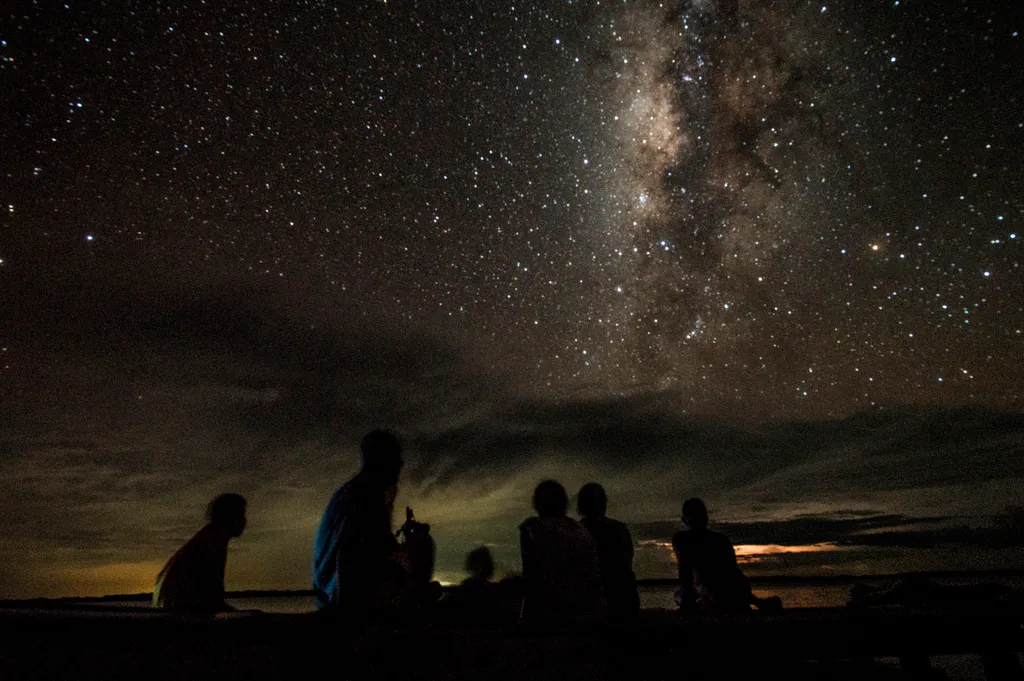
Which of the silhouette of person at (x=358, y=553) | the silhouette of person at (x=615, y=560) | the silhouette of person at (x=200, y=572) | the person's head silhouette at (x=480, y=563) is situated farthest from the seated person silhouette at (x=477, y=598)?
the silhouette of person at (x=358, y=553)

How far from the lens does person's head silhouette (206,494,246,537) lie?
395 centimetres

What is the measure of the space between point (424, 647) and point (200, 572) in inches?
90.7

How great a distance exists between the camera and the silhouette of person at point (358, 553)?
2541 millimetres

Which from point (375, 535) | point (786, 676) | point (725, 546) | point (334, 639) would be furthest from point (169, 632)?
point (725, 546)

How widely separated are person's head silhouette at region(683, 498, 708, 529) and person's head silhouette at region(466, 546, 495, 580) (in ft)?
→ 7.82

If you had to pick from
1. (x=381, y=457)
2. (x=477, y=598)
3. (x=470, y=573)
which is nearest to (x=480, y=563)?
(x=470, y=573)

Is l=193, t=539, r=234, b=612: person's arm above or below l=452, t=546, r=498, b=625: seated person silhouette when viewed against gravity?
above

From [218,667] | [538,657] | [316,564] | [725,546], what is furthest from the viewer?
[725,546]

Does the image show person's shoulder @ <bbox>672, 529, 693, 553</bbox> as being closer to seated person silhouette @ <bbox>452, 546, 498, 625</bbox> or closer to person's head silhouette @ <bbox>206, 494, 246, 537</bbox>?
seated person silhouette @ <bbox>452, 546, 498, 625</bbox>

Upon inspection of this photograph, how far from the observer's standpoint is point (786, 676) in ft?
9.44

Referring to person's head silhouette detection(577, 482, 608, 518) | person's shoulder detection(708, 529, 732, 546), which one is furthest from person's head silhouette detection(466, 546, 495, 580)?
person's shoulder detection(708, 529, 732, 546)

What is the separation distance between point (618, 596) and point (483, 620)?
1647mm

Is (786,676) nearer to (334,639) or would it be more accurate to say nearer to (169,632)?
(334,639)

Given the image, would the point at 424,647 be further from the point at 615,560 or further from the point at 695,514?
the point at 695,514
